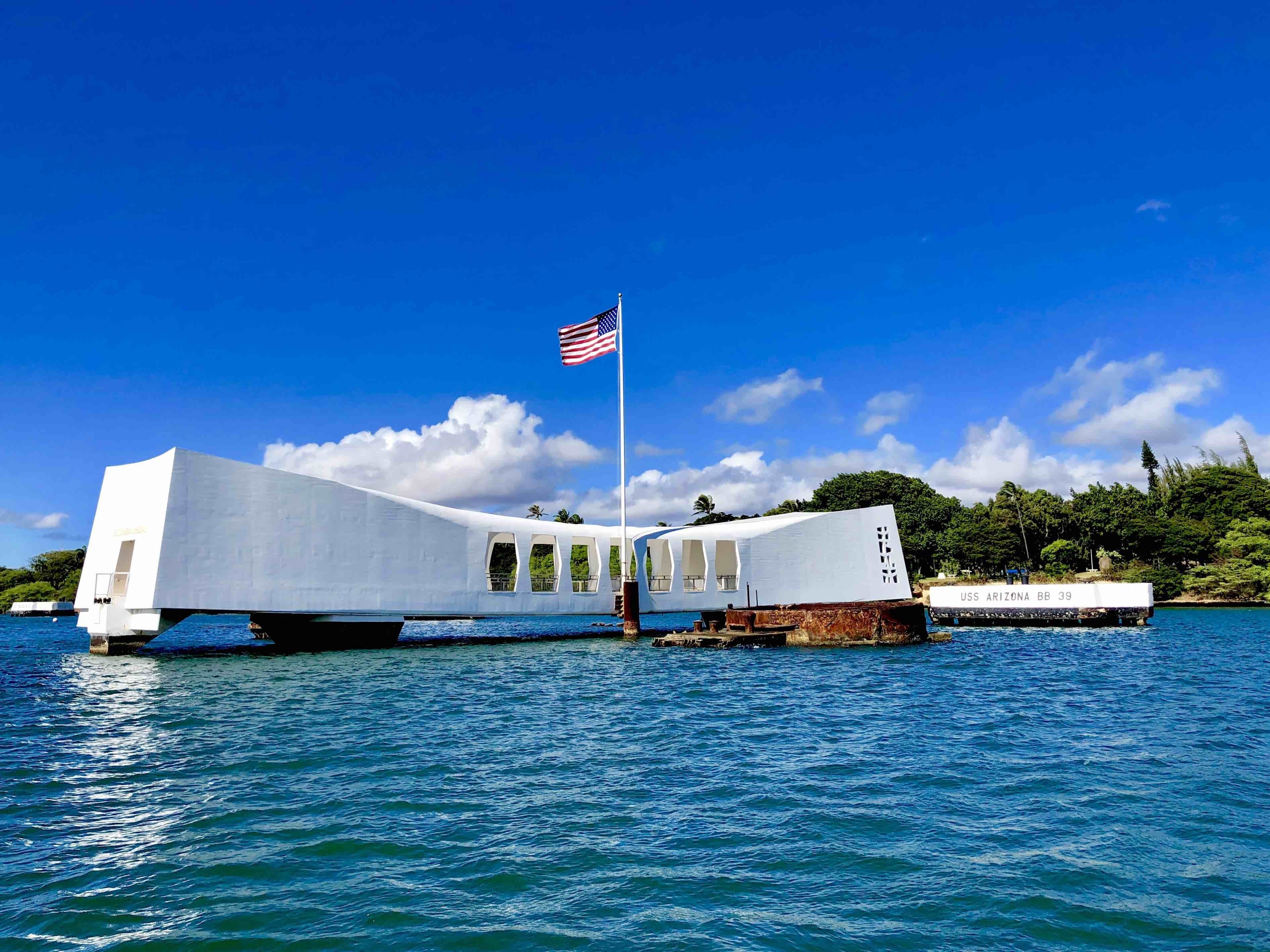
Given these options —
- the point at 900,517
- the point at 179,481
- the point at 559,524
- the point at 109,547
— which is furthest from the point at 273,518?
the point at 900,517

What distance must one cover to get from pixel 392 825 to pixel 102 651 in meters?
27.9

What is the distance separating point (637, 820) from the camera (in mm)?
8391

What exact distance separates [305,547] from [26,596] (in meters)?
94.2

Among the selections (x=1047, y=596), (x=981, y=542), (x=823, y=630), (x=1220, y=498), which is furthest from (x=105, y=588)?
(x=1220, y=498)

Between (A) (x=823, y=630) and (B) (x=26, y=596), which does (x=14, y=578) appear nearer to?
(B) (x=26, y=596)

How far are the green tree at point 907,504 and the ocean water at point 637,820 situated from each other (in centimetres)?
7319

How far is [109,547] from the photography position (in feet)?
101

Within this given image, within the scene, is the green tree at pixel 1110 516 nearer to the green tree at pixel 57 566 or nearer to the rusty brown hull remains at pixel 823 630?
the rusty brown hull remains at pixel 823 630

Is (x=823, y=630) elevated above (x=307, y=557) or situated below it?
below

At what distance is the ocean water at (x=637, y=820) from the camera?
5859mm

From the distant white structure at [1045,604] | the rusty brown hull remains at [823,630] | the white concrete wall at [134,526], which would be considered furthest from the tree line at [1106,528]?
the white concrete wall at [134,526]

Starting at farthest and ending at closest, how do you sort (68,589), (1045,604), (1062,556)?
(68,589) < (1062,556) < (1045,604)

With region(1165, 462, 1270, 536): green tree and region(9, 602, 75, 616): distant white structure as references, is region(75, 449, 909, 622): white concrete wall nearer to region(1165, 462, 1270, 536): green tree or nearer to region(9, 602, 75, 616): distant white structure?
region(1165, 462, 1270, 536): green tree

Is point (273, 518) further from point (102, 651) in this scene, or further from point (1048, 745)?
point (1048, 745)
